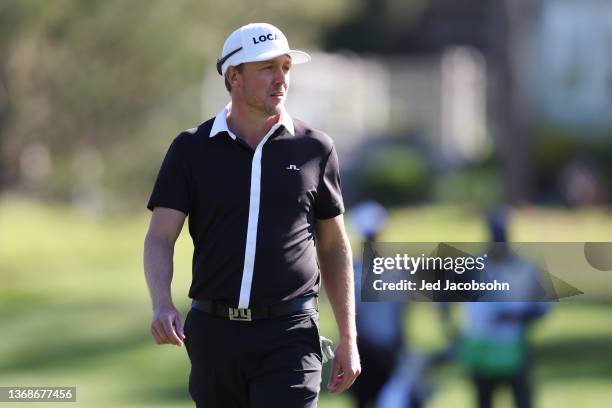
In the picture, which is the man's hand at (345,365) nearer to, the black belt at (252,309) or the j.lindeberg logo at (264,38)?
the black belt at (252,309)

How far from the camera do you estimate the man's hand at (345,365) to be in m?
5.34

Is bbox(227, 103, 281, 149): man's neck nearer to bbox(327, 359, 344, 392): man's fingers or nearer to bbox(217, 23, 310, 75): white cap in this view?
bbox(217, 23, 310, 75): white cap

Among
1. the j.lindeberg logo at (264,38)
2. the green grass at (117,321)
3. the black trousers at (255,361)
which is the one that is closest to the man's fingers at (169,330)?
the black trousers at (255,361)

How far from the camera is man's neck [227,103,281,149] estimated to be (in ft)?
17.4

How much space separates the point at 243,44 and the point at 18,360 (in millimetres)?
14058

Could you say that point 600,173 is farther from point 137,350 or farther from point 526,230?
point 137,350

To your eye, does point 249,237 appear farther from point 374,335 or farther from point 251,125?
point 374,335

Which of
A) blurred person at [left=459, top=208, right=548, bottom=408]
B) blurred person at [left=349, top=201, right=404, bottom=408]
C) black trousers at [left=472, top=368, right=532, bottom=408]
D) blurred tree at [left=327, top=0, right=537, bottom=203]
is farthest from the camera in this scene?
blurred tree at [left=327, top=0, right=537, bottom=203]

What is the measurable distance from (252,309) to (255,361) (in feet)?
0.60

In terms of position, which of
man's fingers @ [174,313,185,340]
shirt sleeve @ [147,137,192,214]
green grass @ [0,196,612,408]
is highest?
shirt sleeve @ [147,137,192,214]

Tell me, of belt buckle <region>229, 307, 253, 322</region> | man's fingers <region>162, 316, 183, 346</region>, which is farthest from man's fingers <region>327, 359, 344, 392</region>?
man's fingers <region>162, 316, 183, 346</region>

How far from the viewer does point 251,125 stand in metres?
5.30

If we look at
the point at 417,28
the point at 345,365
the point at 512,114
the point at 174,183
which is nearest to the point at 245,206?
the point at 174,183

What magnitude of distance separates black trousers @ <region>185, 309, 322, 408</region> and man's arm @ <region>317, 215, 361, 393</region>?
0.13 m
